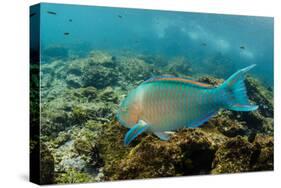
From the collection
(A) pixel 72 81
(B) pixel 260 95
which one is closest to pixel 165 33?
(A) pixel 72 81

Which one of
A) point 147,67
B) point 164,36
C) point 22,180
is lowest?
point 22,180

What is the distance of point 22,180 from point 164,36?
115 inches

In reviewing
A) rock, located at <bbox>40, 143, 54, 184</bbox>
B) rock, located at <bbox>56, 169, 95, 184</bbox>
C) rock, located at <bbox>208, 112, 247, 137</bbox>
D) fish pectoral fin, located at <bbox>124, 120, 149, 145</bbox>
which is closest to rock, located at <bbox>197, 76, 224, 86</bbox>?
rock, located at <bbox>208, 112, 247, 137</bbox>

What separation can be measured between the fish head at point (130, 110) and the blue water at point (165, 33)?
4.00ft

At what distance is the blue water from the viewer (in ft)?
21.1

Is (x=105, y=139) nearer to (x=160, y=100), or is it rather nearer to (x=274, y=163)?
(x=160, y=100)

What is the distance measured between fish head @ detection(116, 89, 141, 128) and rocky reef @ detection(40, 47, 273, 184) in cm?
75

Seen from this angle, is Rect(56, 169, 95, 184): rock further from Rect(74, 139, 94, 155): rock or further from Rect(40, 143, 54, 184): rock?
Rect(74, 139, 94, 155): rock

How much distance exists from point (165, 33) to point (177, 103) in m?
2.25

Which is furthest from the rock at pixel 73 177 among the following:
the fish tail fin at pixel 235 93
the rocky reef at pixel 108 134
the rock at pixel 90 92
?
the fish tail fin at pixel 235 93

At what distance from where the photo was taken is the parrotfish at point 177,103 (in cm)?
455

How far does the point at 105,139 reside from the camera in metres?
6.64

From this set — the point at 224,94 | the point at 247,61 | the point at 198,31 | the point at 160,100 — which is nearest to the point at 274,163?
the point at 247,61

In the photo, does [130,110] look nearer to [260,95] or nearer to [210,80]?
[210,80]
